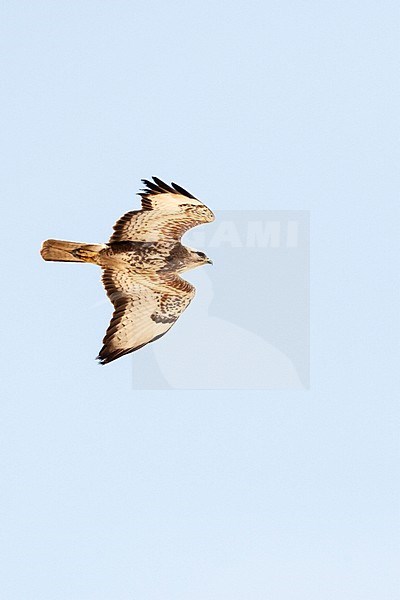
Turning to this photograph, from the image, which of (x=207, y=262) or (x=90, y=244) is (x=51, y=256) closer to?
(x=90, y=244)

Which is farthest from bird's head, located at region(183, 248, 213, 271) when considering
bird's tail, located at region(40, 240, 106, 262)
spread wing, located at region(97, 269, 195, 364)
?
bird's tail, located at region(40, 240, 106, 262)

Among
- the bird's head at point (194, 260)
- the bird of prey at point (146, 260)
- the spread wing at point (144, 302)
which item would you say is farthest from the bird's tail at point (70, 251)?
the bird's head at point (194, 260)

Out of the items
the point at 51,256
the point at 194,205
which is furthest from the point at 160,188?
the point at 51,256

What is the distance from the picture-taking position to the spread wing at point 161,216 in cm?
1177

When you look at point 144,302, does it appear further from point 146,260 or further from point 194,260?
point 194,260

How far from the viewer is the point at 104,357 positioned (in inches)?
475

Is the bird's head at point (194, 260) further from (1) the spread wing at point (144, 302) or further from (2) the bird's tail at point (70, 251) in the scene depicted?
(2) the bird's tail at point (70, 251)

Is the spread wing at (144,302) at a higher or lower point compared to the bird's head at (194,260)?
lower

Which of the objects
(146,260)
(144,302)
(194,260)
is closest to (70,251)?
(146,260)

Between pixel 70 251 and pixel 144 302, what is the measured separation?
948mm

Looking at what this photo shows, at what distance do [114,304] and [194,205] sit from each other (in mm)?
1417

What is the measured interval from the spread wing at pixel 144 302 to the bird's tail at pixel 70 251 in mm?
352

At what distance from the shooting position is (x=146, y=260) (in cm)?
1226

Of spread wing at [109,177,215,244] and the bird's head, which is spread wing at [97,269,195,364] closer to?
the bird's head
